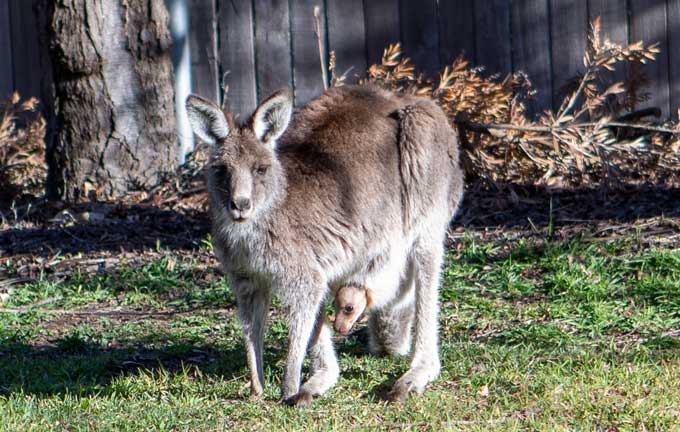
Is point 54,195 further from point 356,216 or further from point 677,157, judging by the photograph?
point 677,157

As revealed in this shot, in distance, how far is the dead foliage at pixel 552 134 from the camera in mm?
7859

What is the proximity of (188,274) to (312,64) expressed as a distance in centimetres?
349

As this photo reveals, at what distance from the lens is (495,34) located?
9.60m

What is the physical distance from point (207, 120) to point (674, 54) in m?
6.19

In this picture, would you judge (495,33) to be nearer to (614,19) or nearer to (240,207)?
(614,19)

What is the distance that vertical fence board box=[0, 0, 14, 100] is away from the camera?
34.8 feet

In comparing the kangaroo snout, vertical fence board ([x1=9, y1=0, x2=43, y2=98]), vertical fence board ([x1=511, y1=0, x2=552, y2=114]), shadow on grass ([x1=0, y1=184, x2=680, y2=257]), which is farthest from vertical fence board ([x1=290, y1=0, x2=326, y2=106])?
the kangaroo snout

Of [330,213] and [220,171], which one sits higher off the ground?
[220,171]

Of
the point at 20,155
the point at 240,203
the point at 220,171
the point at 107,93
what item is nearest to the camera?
the point at 240,203

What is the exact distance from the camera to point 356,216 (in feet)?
16.8

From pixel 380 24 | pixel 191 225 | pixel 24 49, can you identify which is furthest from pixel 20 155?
pixel 380 24

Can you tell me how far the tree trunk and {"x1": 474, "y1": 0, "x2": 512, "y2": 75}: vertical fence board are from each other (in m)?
3.09

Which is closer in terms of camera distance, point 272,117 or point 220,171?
point 220,171

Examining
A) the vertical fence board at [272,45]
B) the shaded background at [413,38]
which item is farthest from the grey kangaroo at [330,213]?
the vertical fence board at [272,45]
